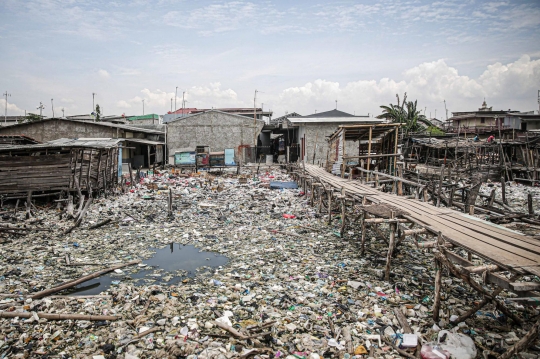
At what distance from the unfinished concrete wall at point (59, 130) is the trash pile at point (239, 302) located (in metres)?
17.6

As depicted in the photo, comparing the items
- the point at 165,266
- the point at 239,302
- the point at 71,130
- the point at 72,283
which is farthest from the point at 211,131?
the point at 239,302

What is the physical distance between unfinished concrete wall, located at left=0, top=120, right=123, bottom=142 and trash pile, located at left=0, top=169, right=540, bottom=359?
17.6 meters

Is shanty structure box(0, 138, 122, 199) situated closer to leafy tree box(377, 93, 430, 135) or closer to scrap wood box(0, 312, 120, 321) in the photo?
scrap wood box(0, 312, 120, 321)

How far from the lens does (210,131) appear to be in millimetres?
28484

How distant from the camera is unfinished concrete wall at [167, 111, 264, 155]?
28.3m

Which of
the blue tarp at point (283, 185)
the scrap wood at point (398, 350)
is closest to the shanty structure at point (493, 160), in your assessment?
the blue tarp at point (283, 185)

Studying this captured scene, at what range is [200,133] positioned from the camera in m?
28.4

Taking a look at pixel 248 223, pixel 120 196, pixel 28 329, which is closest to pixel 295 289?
pixel 28 329

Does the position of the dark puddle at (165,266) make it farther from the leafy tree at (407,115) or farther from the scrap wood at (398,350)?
the leafy tree at (407,115)

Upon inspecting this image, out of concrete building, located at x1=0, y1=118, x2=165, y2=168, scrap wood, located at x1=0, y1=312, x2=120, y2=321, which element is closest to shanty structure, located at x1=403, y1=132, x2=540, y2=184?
scrap wood, located at x1=0, y1=312, x2=120, y2=321

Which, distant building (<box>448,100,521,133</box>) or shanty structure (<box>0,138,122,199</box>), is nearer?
shanty structure (<box>0,138,122,199</box>)

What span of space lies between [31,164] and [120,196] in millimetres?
3260

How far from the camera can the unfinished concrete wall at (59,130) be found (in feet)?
78.9

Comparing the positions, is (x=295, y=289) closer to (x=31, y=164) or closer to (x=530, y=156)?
(x=31, y=164)
